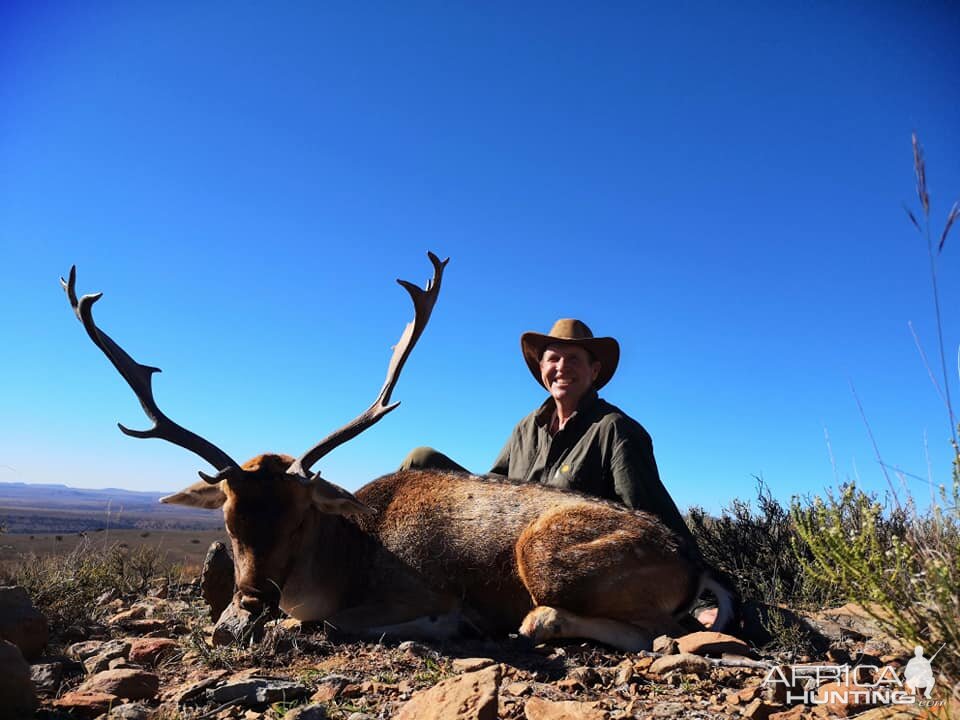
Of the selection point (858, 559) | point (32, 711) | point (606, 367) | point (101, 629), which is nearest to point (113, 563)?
point (101, 629)

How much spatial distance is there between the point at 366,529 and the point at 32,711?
2.79m

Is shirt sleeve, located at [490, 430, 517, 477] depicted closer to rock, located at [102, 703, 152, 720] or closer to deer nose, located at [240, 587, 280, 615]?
deer nose, located at [240, 587, 280, 615]

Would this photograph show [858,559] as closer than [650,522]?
Yes

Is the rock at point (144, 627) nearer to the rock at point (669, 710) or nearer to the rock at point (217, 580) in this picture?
the rock at point (217, 580)

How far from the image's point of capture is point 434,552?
5.18 metres

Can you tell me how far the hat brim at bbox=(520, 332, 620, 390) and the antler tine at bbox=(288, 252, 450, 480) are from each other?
1.15 meters

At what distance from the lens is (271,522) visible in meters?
4.70

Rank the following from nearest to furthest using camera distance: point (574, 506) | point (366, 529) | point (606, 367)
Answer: point (574, 506)
point (366, 529)
point (606, 367)

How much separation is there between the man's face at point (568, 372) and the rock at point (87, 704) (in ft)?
14.2

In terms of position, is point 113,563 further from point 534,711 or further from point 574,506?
point 534,711

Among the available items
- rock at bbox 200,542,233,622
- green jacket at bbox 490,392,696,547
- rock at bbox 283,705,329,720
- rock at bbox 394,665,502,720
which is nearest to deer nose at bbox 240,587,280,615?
rock at bbox 200,542,233,622

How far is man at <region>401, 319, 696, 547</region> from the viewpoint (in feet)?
17.8

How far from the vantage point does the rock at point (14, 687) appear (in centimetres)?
283

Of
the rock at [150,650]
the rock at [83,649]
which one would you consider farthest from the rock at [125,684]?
the rock at [83,649]
